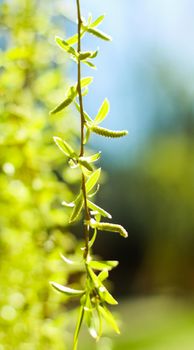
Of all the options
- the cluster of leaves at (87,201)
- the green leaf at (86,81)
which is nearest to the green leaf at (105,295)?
the cluster of leaves at (87,201)

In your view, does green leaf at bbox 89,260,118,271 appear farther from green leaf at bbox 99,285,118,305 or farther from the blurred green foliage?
the blurred green foliage

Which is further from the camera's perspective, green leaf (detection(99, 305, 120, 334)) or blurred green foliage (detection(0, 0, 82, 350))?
blurred green foliage (detection(0, 0, 82, 350))

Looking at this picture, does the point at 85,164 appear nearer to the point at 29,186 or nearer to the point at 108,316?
the point at 108,316

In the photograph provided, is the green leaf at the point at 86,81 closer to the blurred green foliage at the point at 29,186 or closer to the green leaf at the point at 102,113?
the green leaf at the point at 102,113

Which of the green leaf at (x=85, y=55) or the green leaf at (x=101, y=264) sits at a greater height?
the green leaf at (x=85, y=55)

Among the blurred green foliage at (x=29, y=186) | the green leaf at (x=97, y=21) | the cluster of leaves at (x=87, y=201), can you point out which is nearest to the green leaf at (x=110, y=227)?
the cluster of leaves at (x=87, y=201)

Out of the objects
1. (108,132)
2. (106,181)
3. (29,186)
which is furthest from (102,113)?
(106,181)

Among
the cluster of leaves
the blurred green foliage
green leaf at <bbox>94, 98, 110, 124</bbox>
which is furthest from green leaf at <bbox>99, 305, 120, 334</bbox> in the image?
the blurred green foliage

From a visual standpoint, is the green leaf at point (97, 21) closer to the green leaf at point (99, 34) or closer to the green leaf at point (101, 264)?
the green leaf at point (99, 34)

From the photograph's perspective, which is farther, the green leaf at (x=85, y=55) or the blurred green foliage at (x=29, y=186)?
the blurred green foliage at (x=29, y=186)
